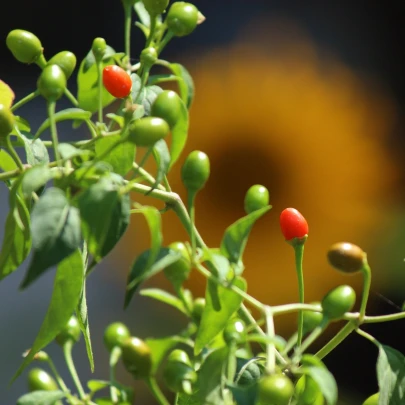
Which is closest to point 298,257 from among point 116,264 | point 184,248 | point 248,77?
point 184,248

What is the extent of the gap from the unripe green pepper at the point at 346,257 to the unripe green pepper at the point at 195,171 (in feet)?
0.34

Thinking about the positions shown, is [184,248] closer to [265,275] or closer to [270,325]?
[270,325]

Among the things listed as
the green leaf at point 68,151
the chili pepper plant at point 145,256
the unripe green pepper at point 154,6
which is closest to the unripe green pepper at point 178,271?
the chili pepper plant at point 145,256

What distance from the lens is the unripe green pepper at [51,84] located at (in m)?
0.65

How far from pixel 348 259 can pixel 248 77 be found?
2358mm

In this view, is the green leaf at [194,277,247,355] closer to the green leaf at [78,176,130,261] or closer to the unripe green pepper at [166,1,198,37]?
the green leaf at [78,176,130,261]

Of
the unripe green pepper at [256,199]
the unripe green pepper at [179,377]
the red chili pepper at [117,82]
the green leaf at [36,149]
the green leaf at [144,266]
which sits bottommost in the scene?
the unripe green pepper at [179,377]

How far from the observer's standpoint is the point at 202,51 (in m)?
2.99

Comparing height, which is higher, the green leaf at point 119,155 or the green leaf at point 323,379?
the green leaf at point 119,155

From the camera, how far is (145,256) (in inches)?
22.3

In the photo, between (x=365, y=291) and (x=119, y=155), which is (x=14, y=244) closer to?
(x=119, y=155)

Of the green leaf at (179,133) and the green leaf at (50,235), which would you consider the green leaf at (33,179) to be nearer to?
the green leaf at (50,235)

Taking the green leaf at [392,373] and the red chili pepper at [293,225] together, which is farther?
the red chili pepper at [293,225]

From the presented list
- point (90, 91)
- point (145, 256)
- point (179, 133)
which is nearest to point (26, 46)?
point (90, 91)
